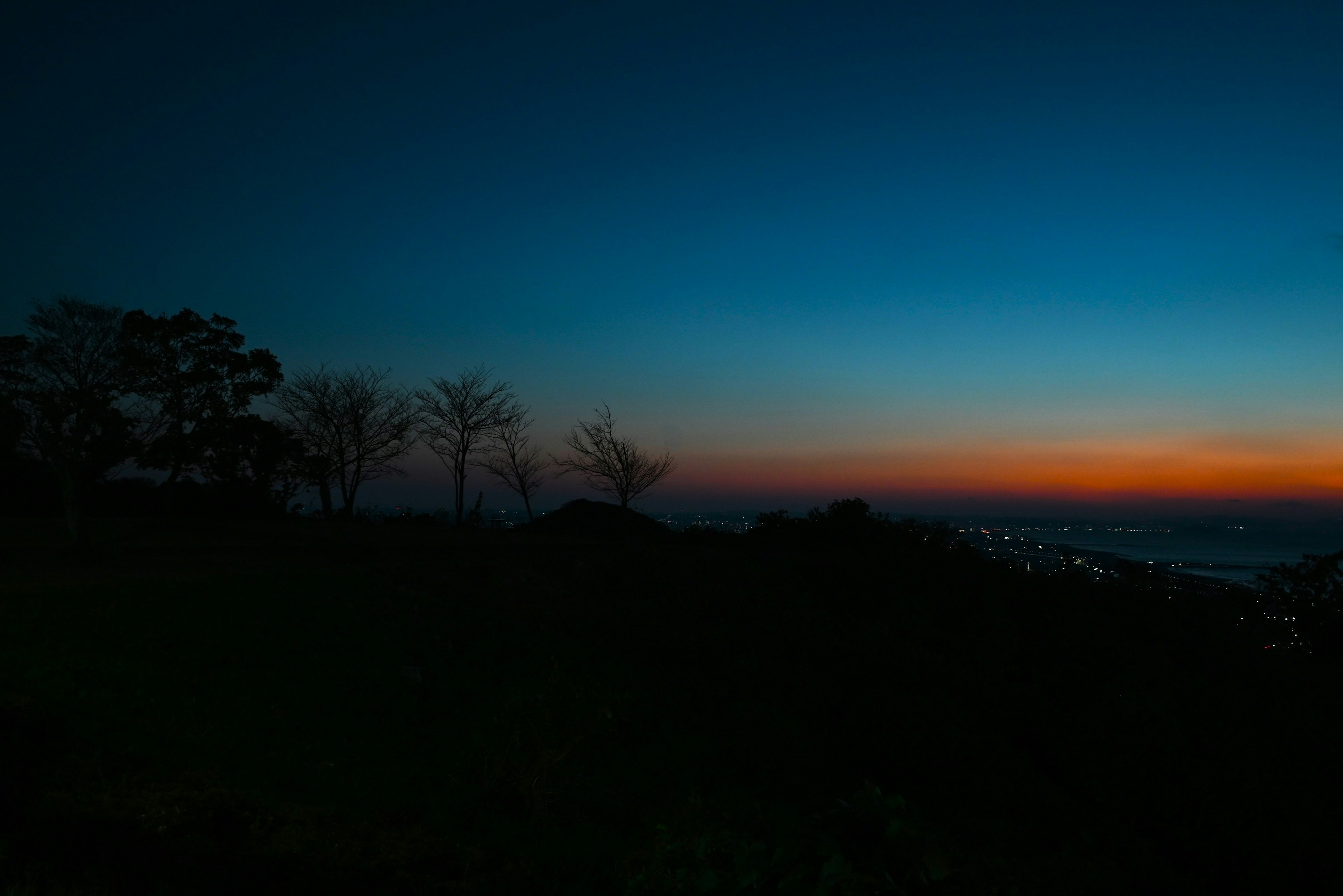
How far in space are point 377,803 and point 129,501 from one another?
31493mm

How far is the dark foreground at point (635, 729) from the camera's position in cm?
485

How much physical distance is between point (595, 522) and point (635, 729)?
19.7 meters

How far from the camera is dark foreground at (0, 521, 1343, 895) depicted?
485cm

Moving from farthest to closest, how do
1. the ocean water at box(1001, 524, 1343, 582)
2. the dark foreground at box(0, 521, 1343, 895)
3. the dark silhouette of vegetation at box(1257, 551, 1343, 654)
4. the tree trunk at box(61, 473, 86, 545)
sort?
the ocean water at box(1001, 524, 1343, 582)
the dark silhouette of vegetation at box(1257, 551, 1343, 654)
the tree trunk at box(61, 473, 86, 545)
the dark foreground at box(0, 521, 1343, 895)

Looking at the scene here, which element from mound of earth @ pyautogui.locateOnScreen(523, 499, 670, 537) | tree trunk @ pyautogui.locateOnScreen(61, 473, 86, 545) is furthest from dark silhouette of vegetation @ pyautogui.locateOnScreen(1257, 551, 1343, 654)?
tree trunk @ pyautogui.locateOnScreen(61, 473, 86, 545)

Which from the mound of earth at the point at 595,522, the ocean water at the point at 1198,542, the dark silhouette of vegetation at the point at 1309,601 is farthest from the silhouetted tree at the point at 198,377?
the ocean water at the point at 1198,542

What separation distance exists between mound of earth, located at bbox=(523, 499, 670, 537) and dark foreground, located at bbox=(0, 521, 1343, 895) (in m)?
9.93

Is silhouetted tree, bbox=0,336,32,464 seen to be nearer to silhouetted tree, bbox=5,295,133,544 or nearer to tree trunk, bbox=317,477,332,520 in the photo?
silhouetted tree, bbox=5,295,133,544

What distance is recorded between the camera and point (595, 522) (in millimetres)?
28984

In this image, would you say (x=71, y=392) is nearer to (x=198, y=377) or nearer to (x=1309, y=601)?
(x=198, y=377)

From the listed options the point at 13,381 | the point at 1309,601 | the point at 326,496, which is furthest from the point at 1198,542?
the point at 13,381

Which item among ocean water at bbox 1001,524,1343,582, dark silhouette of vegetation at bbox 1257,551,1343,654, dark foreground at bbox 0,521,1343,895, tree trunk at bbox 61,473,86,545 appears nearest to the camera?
dark foreground at bbox 0,521,1343,895

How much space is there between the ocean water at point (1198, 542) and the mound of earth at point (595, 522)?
25999mm

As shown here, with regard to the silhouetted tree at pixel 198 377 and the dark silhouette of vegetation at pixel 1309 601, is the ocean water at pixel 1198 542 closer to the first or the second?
the dark silhouette of vegetation at pixel 1309 601
